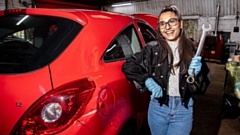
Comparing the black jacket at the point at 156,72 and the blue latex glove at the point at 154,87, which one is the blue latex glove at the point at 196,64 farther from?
the blue latex glove at the point at 154,87

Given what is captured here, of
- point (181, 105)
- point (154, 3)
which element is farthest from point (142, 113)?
point (154, 3)

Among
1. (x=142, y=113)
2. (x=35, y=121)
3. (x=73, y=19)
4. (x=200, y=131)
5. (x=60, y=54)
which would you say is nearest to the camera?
(x=35, y=121)

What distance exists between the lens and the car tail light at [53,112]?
1036 millimetres

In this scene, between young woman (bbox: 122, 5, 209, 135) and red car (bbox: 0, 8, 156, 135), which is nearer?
red car (bbox: 0, 8, 156, 135)

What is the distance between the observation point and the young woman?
50.7 inches

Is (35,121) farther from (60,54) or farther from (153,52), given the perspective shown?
(153,52)

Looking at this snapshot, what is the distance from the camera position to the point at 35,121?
3.40 feet

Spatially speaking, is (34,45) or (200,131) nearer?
(34,45)

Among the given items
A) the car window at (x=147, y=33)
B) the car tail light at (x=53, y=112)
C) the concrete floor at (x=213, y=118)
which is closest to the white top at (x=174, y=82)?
the car tail light at (x=53, y=112)

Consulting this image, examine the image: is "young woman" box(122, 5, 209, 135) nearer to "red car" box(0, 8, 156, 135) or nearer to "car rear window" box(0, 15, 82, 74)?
"red car" box(0, 8, 156, 135)

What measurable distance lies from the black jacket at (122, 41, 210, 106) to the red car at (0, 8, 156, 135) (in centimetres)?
14

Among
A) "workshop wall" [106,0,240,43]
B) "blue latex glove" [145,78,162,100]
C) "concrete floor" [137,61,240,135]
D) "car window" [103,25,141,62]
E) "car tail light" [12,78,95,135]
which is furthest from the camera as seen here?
"workshop wall" [106,0,240,43]

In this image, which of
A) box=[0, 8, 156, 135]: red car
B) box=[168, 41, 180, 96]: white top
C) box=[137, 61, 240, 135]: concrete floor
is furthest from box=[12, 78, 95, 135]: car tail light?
box=[137, 61, 240, 135]: concrete floor

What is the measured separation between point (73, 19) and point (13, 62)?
46 centimetres
